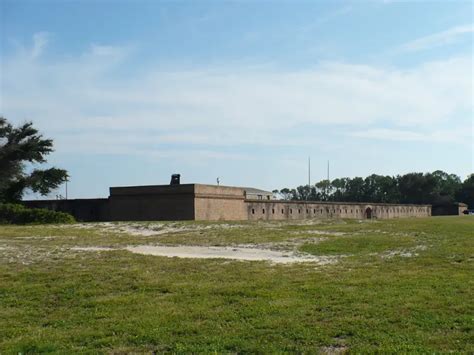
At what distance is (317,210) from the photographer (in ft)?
173

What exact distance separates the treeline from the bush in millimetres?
77262

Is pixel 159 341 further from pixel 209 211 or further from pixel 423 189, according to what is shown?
pixel 423 189

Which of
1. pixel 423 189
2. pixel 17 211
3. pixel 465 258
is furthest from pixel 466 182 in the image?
pixel 465 258

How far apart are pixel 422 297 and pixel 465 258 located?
5.07 meters

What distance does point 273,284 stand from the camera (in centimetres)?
897

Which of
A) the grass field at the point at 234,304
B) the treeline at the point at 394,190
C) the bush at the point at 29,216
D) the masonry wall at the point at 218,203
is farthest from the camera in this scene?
the treeline at the point at 394,190

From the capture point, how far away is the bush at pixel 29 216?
3006 cm

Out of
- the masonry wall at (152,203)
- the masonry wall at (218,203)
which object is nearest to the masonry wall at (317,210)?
the masonry wall at (218,203)

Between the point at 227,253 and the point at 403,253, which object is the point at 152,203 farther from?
the point at 403,253

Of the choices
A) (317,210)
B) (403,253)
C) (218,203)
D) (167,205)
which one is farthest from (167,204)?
(403,253)

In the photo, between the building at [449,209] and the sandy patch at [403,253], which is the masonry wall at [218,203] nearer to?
the sandy patch at [403,253]

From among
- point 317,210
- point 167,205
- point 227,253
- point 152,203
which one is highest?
point 152,203

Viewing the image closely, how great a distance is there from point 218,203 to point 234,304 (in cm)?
3030

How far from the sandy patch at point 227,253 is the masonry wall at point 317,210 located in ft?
82.5
